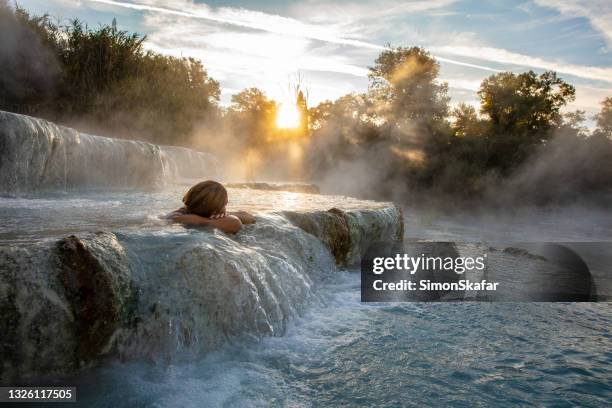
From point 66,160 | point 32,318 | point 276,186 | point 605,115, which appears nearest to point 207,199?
point 32,318

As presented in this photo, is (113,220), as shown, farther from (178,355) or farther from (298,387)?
(298,387)

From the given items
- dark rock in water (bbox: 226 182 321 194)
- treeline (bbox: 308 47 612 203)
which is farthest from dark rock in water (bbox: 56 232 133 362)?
treeline (bbox: 308 47 612 203)

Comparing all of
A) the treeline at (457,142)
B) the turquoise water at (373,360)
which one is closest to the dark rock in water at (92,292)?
the turquoise water at (373,360)

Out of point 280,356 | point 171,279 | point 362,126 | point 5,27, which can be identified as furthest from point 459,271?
point 362,126

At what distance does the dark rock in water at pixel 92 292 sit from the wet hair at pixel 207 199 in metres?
1.15

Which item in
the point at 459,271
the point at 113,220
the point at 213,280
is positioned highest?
the point at 113,220

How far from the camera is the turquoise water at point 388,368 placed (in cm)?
211

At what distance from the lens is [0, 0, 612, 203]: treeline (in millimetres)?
13750

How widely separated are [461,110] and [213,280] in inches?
995

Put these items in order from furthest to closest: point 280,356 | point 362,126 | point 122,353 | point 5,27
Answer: point 362,126 → point 5,27 → point 280,356 → point 122,353

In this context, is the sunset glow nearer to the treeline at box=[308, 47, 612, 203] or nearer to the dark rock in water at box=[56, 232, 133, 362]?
the treeline at box=[308, 47, 612, 203]

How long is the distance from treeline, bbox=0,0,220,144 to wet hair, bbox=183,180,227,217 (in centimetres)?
1252

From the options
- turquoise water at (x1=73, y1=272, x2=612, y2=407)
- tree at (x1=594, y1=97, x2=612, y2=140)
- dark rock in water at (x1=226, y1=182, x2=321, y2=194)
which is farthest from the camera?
tree at (x1=594, y1=97, x2=612, y2=140)

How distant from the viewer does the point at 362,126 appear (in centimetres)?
2433
